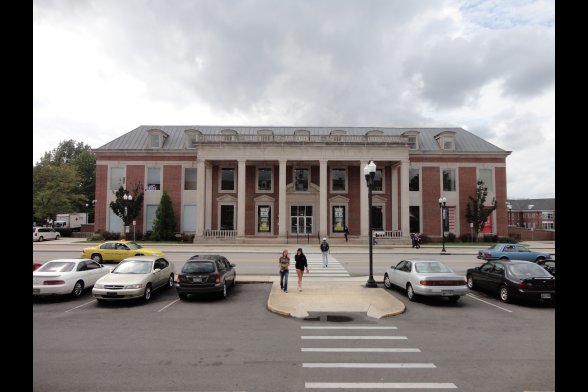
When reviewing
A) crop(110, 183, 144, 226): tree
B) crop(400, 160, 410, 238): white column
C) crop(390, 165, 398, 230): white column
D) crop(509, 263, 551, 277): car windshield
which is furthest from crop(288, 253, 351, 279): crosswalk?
crop(110, 183, 144, 226): tree

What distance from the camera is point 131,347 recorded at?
341 inches

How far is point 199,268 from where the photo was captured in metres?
13.8

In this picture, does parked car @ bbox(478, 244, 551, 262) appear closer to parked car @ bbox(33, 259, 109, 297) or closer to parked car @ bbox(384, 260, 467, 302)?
parked car @ bbox(384, 260, 467, 302)

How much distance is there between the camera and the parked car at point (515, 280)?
42.0 ft

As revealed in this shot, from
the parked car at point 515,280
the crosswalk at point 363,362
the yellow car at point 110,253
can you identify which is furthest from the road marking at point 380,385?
the yellow car at point 110,253

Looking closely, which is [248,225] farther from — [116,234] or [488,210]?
[488,210]

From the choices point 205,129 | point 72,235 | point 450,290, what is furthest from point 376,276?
point 72,235

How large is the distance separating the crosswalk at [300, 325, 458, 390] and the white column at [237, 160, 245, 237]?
2997 centimetres

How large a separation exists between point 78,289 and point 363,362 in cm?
1157

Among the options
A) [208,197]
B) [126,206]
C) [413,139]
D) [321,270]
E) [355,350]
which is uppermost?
[413,139]

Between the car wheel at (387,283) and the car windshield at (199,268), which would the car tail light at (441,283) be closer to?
the car wheel at (387,283)

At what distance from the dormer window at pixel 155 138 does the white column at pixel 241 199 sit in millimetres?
11323

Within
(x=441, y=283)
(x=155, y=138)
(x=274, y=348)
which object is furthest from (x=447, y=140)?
(x=274, y=348)

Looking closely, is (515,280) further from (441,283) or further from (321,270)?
(321,270)
